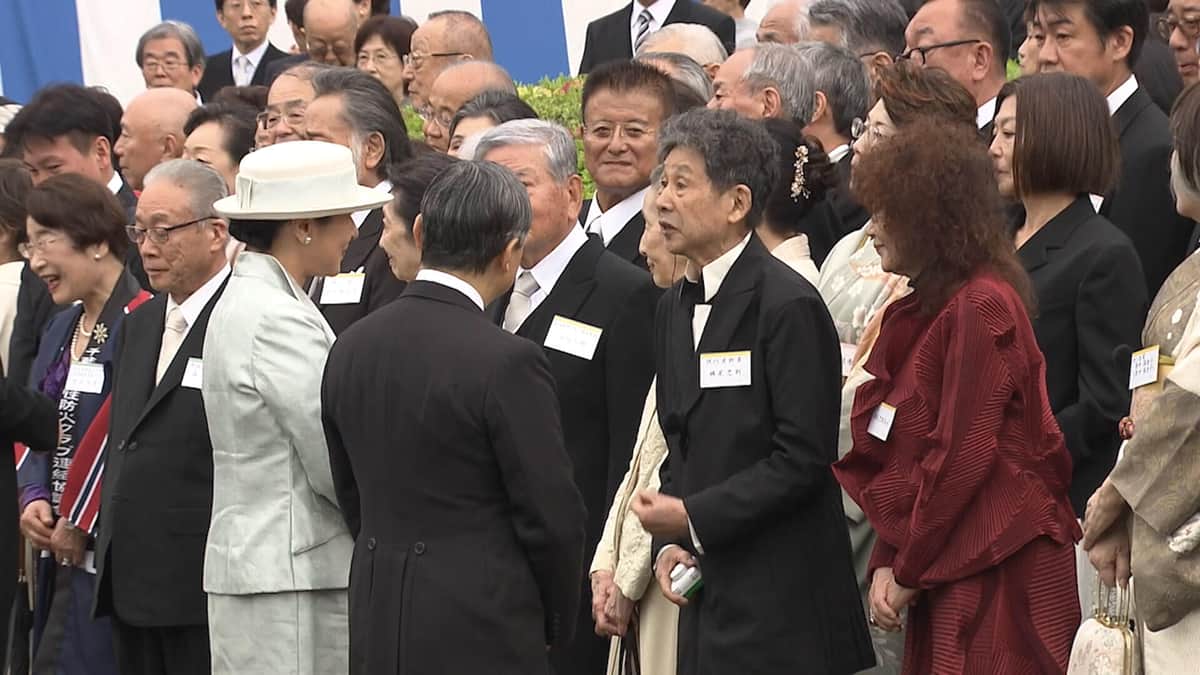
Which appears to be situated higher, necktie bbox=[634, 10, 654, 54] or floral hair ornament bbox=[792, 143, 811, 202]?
floral hair ornament bbox=[792, 143, 811, 202]

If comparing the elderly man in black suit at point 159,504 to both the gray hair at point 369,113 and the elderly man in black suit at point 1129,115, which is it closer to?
the gray hair at point 369,113

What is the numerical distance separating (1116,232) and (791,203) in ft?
3.13

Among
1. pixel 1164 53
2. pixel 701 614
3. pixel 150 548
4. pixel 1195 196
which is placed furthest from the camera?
pixel 1164 53

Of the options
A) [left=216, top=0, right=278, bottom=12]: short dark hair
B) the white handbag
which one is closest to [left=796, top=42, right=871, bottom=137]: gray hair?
the white handbag

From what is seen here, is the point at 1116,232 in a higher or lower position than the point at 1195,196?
lower

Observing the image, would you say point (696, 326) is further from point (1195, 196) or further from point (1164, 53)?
point (1164, 53)

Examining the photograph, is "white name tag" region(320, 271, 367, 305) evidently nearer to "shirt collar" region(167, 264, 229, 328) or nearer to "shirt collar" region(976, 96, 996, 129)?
"shirt collar" region(167, 264, 229, 328)

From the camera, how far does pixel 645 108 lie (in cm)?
635

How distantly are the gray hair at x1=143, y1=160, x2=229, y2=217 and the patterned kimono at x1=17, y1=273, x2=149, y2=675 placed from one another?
53 cm

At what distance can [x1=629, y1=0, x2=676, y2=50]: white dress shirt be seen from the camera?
9164 mm

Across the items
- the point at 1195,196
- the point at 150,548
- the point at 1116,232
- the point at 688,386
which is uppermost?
the point at 1195,196

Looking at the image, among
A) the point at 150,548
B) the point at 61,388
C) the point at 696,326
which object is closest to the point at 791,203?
the point at 696,326

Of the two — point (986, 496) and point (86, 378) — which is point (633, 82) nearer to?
point (86, 378)

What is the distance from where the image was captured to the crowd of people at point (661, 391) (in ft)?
14.2
